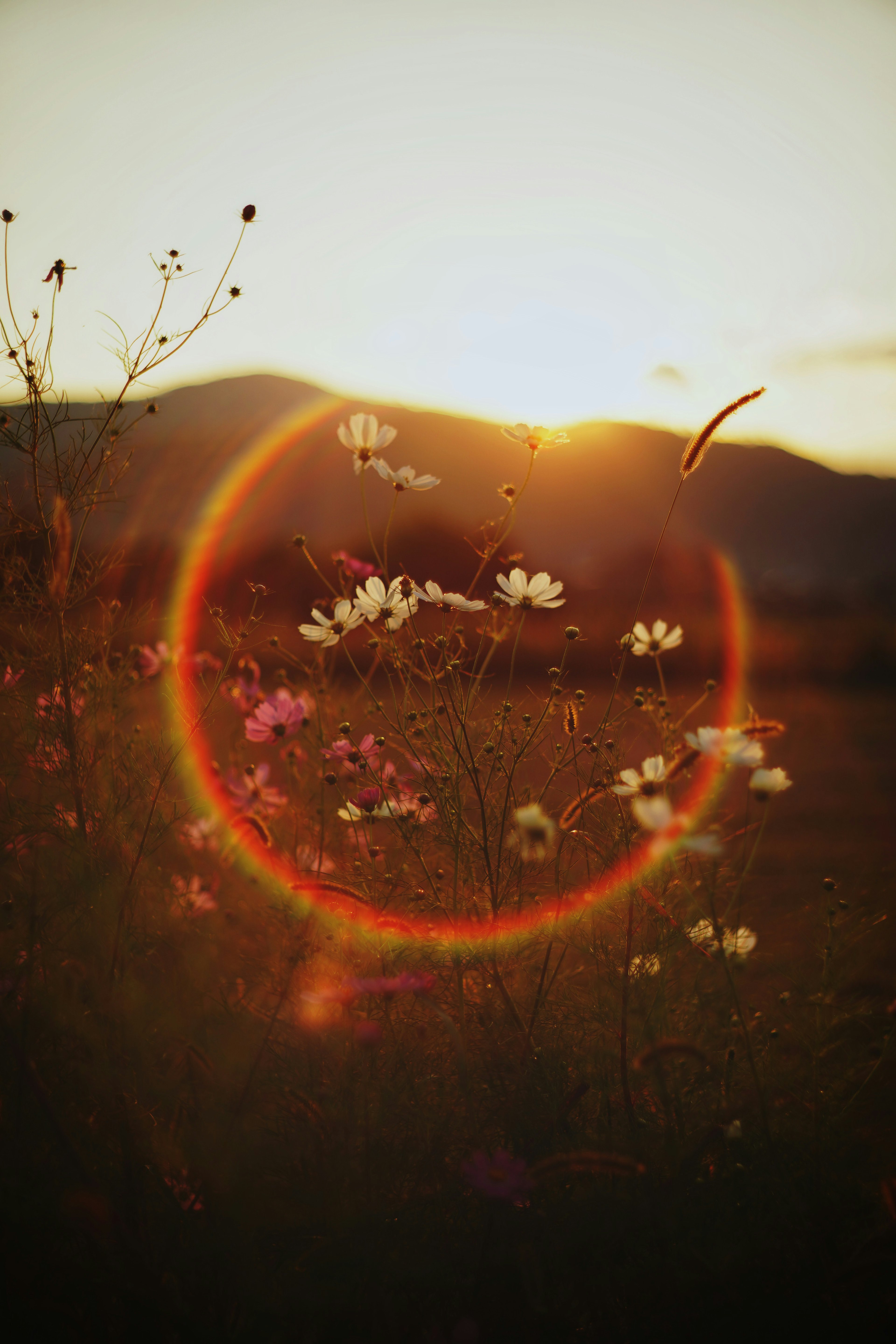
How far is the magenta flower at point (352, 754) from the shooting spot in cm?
145

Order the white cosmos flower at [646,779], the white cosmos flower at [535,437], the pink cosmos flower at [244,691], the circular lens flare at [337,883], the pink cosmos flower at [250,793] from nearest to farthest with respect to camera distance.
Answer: the white cosmos flower at [646,779] → the circular lens flare at [337,883] → the white cosmos flower at [535,437] → the pink cosmos flower at [250,793] → the pink cosmos flower at [244,691]

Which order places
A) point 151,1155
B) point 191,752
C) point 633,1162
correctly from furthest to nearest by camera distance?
1. point 191,752
2. point 151,1155
3. point 633,1162

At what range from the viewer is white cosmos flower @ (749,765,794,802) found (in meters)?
1.15

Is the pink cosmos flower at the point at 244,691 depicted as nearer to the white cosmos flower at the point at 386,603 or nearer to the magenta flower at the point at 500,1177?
the white cosmos flower at the point at 386,603

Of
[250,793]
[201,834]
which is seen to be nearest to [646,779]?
[250,793]

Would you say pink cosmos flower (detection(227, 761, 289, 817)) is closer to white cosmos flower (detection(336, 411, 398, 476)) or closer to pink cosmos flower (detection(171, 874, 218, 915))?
pink cosmos flower (detection(171, 874, 218, 915))

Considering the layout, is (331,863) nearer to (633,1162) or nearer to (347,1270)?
(347,1270)

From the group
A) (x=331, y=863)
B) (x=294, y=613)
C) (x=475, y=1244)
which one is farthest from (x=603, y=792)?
(x=294, y=613)

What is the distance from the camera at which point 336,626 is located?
1.61 metres

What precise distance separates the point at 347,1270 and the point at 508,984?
574mm

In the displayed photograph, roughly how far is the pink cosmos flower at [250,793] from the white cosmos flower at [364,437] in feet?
2.86

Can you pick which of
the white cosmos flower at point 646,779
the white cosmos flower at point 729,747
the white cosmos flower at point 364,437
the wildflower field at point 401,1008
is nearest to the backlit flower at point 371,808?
the wildflower field at point 401,1008

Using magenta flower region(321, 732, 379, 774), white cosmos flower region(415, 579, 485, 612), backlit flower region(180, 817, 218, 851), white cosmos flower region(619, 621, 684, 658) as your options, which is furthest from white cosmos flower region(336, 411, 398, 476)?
backlit flower region(180, 817, 218, 851)

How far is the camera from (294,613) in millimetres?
6125
